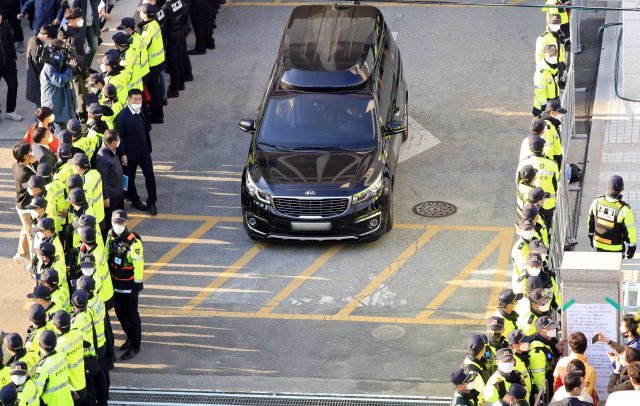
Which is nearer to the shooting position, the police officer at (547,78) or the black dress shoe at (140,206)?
the black dress shoe at (140,206)

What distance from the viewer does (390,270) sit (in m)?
18.3

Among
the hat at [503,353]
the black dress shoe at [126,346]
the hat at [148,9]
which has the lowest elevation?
the black dress shoe at [126,346]

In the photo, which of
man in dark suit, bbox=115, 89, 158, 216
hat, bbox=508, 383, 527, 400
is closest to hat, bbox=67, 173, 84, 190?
man in dark suit, bbox=115, 89, 158, 216

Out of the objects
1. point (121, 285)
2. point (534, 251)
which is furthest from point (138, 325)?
point (534, 251)

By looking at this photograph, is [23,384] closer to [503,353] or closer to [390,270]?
[503,353]

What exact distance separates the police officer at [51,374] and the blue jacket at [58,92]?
6.94m

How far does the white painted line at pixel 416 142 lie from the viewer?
21.3 m

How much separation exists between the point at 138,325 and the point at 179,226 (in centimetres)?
334

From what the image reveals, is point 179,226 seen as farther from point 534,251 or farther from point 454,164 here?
point 534,251

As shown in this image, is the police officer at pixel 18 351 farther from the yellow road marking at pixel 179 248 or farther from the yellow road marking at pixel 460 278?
the yellow road marking at pixel 460 278

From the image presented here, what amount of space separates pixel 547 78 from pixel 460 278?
12.5ft

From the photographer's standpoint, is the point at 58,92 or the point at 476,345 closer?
the point at 476,345

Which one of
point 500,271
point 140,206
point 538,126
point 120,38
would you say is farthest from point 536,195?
point 120,38

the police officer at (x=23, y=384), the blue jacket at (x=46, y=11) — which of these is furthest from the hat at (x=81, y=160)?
the blue jacket at (x=46, y=11)
